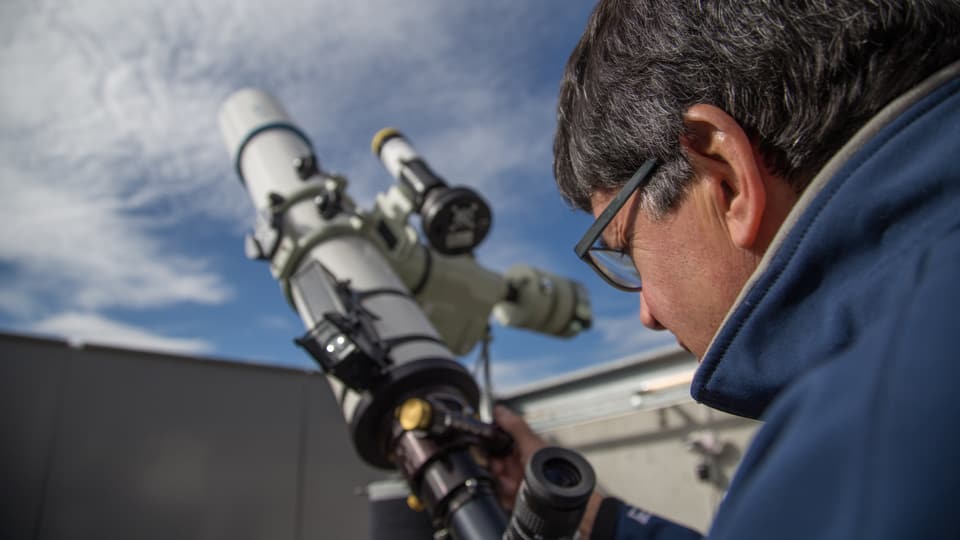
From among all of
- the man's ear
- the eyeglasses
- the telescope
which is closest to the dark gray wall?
the telescope

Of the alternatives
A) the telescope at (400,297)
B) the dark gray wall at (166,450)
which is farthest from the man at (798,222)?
the dark gray wall at (166,450)

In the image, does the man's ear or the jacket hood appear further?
the man's ear

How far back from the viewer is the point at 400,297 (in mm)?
1848

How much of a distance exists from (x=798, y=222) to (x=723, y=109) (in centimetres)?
20

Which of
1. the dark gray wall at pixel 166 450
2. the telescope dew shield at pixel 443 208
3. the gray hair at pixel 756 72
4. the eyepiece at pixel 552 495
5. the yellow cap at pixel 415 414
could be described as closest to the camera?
the gray hair at pixel 756 72

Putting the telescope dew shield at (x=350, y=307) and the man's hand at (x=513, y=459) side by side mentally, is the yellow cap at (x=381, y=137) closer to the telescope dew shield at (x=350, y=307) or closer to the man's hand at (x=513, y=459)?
the telescope dew shield at (x=350, y=307)

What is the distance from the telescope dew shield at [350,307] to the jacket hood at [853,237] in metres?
1.15

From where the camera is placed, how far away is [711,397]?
0.59 meters

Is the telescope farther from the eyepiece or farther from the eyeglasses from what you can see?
the eyeglasses

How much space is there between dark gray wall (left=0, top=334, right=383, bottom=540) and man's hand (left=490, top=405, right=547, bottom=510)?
1964 millimetres

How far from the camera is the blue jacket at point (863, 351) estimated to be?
0.27m

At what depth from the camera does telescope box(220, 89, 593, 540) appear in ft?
4.68

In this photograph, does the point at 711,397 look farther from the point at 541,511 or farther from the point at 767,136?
the point at 541,511

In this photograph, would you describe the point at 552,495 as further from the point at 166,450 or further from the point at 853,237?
the point at 166,450
